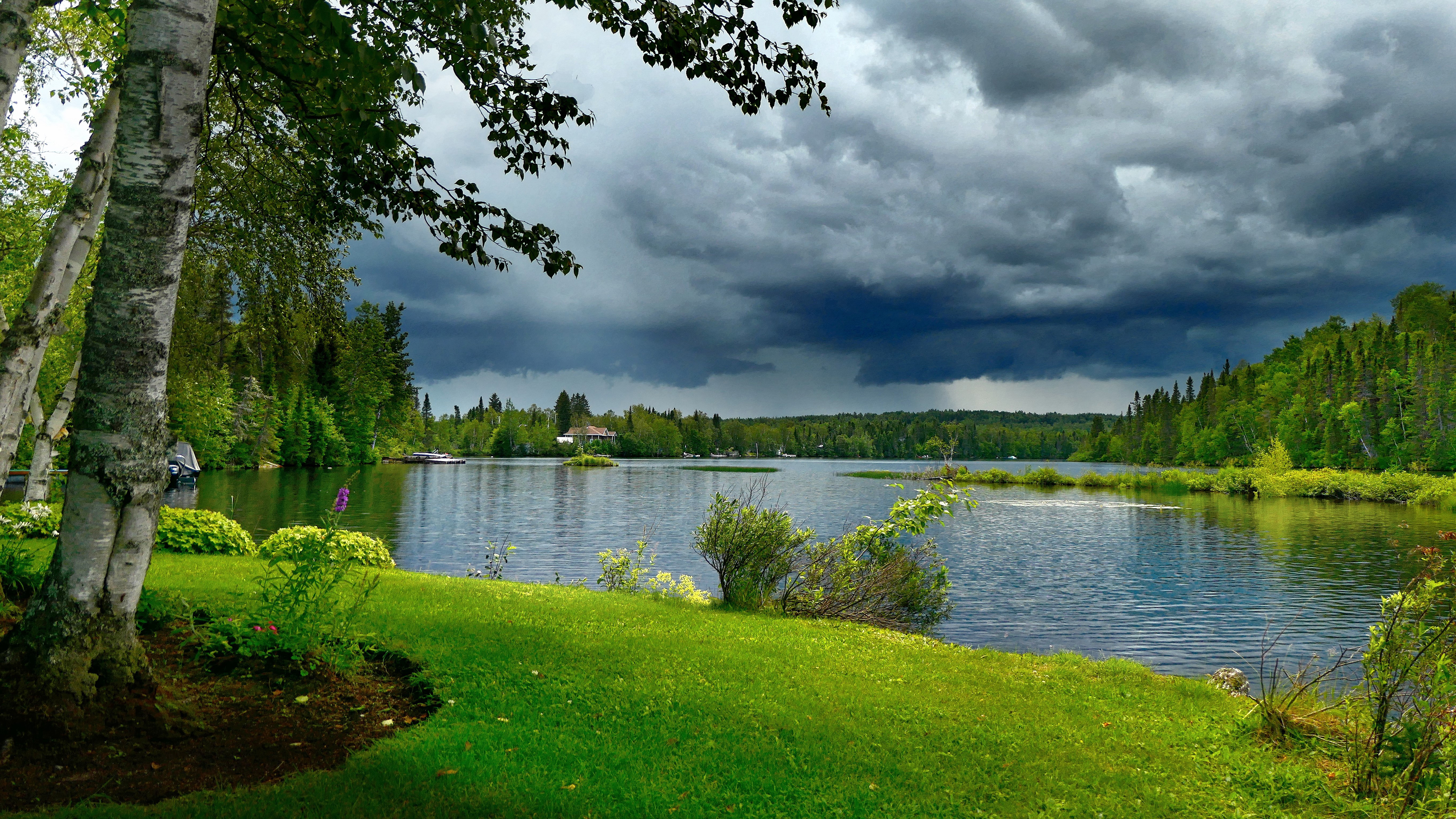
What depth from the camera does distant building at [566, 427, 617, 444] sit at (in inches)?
7224

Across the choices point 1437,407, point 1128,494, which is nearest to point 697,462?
point 1128,494

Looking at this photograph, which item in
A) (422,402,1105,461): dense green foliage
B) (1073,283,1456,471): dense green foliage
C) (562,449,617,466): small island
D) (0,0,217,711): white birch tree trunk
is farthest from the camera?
(422,402,1105,461): dense green foliage

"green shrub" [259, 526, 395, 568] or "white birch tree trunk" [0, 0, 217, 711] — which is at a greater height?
"white birch tree trunk" [0, 0, 217, 711]

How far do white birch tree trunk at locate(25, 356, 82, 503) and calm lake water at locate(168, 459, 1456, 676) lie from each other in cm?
790

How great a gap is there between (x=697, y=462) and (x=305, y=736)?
485ft

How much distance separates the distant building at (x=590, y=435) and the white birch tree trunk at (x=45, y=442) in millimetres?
165599

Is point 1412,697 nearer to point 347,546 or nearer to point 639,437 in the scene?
point 347,546

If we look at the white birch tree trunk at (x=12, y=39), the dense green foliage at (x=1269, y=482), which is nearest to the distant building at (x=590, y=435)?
the dense green foliage at (x=1269, y=482)

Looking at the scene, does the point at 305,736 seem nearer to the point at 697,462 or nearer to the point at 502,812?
the point at 502,812

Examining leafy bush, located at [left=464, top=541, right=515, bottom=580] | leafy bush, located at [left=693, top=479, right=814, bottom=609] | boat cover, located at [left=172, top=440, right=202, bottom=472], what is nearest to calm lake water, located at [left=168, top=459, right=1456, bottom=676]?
leafy bush, located at [left=464, top=541, right=515, bottom=580]

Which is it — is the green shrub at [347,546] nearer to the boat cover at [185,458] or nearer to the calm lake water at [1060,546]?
the calm lake water at [1060,546]

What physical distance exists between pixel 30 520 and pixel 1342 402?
340 feet

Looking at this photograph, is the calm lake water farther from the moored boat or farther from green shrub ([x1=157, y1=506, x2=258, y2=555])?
the moored boat

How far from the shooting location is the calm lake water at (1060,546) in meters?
15.0
